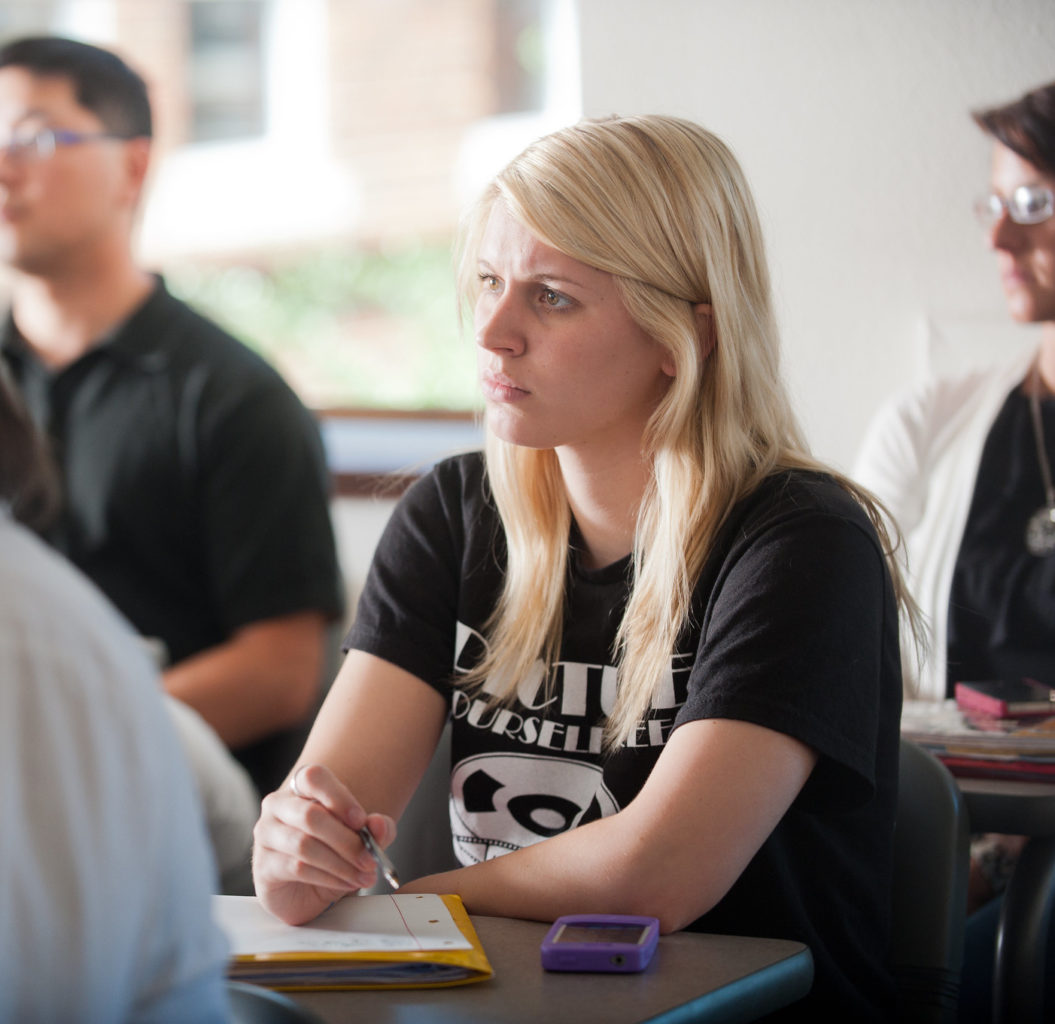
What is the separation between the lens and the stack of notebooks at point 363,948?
0.90m

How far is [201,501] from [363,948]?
4.68 ft

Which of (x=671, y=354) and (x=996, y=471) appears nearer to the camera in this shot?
(x=671, y=354)

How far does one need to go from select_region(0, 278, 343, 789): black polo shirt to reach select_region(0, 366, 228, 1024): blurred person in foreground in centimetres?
157

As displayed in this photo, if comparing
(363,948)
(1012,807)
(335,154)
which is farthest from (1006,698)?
(335,154)

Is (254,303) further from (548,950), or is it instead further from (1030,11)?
(548,950)

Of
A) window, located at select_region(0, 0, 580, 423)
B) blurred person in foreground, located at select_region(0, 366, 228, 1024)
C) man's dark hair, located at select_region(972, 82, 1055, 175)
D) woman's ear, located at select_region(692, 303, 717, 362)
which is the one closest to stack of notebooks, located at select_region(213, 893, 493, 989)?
blurred person in foreground, located at select_region(0, 366, 228, 1024)

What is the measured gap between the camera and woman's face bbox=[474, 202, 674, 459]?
1.27 meters

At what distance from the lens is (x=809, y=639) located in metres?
1.12

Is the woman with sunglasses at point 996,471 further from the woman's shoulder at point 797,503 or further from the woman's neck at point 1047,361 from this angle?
the woman's shoulder at point 797,503

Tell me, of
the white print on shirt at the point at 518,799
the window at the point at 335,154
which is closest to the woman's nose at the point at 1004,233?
the white print on shirt at the point at 518,799

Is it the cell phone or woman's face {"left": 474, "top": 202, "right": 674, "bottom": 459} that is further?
woman's face {"left": 474, "top": 202, "right": 674, "bottom": 459}

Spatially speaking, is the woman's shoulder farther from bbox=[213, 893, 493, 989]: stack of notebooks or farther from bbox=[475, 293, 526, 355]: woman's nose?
bbox=[213, 893, 493, 989]: stack of notebooks

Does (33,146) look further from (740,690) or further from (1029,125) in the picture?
(740,690)

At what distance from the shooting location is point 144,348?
2.33m
